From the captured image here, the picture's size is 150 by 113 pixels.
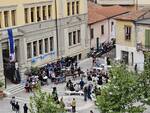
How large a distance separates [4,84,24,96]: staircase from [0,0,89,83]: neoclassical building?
51.0 inches

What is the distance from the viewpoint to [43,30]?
45594 mm

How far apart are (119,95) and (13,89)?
17.0 metres

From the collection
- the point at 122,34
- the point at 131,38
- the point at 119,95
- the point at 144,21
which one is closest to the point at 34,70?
the point at 122,34

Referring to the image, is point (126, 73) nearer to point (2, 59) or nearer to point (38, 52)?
point (2, 59)

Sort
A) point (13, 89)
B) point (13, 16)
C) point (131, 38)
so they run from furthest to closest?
point (131, 38) < point (13, 16) < point (13, 89)

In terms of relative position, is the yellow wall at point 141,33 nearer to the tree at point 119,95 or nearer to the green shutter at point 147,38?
the green shutter at point 147,38

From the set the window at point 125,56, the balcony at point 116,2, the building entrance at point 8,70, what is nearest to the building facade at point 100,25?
the balcony at point 116,2

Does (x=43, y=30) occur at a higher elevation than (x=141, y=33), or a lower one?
higher

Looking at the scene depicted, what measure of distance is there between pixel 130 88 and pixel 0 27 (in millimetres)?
18530

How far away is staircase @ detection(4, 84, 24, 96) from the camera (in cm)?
3921

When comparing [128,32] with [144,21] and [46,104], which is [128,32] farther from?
[46,104]

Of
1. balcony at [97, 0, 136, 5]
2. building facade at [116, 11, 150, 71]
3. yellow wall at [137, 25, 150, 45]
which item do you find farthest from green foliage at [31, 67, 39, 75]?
balcony at [97, 0, 136, 5]

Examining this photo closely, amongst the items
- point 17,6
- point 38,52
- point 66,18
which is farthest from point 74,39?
point 17,6

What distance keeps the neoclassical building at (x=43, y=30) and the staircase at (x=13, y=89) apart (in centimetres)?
130
